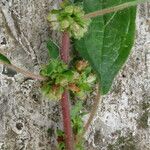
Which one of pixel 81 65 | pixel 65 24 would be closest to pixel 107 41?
pixel 81 65

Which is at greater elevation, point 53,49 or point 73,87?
point 53,49

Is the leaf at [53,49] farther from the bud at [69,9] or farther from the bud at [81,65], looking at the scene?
the bud at [69,9]

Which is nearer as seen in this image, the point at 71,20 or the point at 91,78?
the point at 71,20

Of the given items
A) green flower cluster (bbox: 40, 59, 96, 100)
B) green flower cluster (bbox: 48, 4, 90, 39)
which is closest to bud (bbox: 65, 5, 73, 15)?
green flower cluster (bbox: 48, 4, 90, 39)

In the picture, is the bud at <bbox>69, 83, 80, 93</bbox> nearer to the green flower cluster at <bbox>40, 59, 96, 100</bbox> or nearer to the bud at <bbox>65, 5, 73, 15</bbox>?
the green flower cluster at <bbox>40, 59, 96, 100</bbox>

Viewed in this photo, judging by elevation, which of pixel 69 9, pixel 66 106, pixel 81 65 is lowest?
pixel 66 106

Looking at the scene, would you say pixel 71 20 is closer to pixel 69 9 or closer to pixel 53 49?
pixel 69 9

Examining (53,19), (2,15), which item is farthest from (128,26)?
(2,15)
